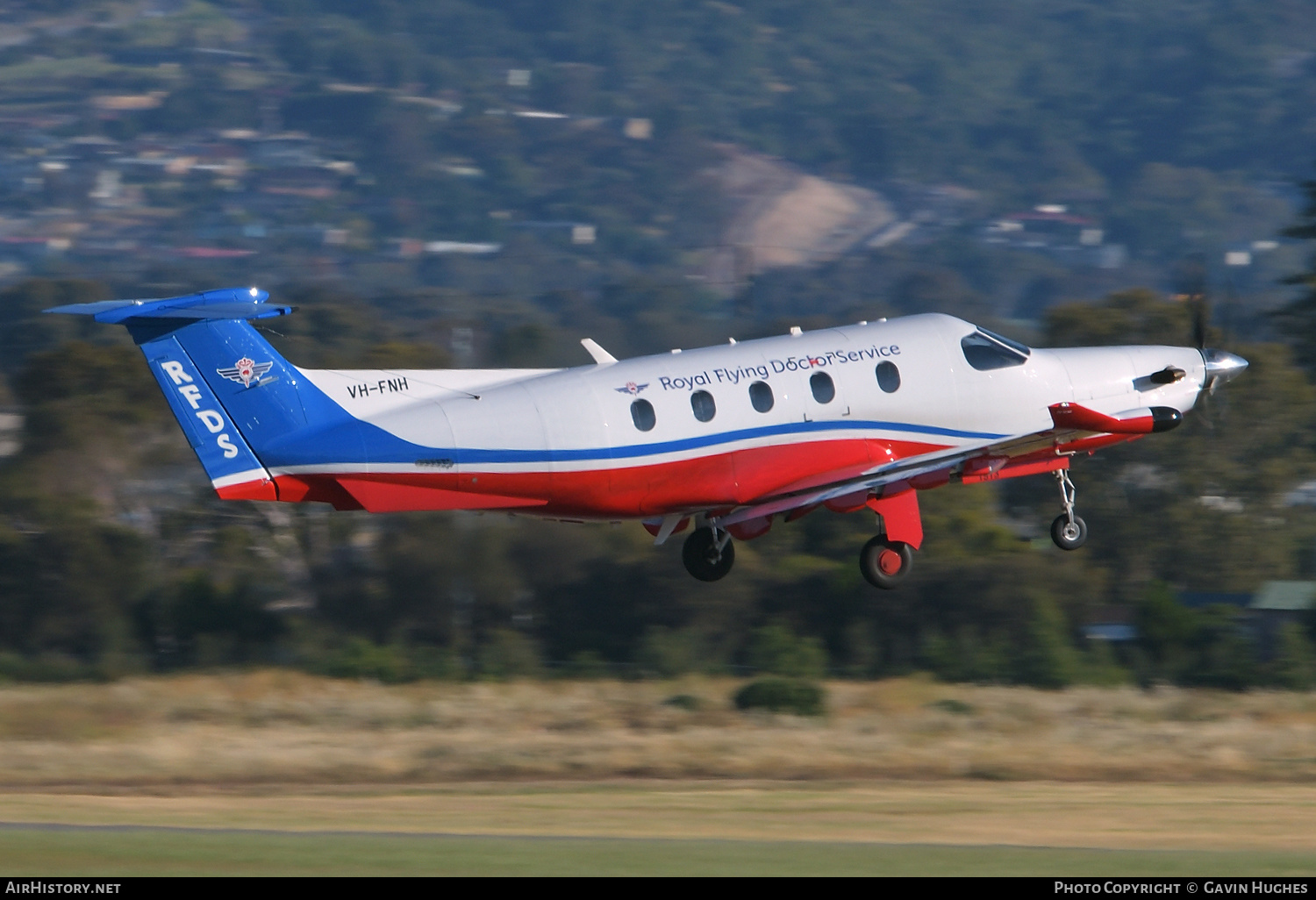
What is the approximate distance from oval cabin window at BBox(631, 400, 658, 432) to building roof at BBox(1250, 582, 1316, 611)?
32.8m

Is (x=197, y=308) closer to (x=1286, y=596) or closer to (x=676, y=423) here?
(x=676, y=423)

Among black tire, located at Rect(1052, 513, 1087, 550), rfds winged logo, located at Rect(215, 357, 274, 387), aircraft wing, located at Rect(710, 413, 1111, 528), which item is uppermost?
rfds winged logo, located at Rect(215, 357, 274, 387)

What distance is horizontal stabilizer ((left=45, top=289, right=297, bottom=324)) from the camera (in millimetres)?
20266

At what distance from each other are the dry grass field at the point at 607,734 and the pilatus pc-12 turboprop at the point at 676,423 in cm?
732

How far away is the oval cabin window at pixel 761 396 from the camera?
73.1 ft

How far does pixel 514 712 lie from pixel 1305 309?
136ft

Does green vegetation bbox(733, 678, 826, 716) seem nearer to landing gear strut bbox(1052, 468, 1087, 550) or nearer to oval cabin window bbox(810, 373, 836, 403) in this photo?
landing gear strut bbox(1052, 468, 1087, 550)

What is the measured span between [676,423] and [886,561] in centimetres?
389

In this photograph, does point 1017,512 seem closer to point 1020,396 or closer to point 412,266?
point 1020,396

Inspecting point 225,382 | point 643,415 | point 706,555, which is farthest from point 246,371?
point 706,555

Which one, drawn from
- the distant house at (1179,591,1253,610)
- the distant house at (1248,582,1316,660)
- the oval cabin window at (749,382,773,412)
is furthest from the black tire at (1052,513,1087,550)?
the distant house at (1179,591,1253,610)

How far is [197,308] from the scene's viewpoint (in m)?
20.5

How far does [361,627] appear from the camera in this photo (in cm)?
4628

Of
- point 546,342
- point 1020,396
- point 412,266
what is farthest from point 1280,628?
point 412,266
